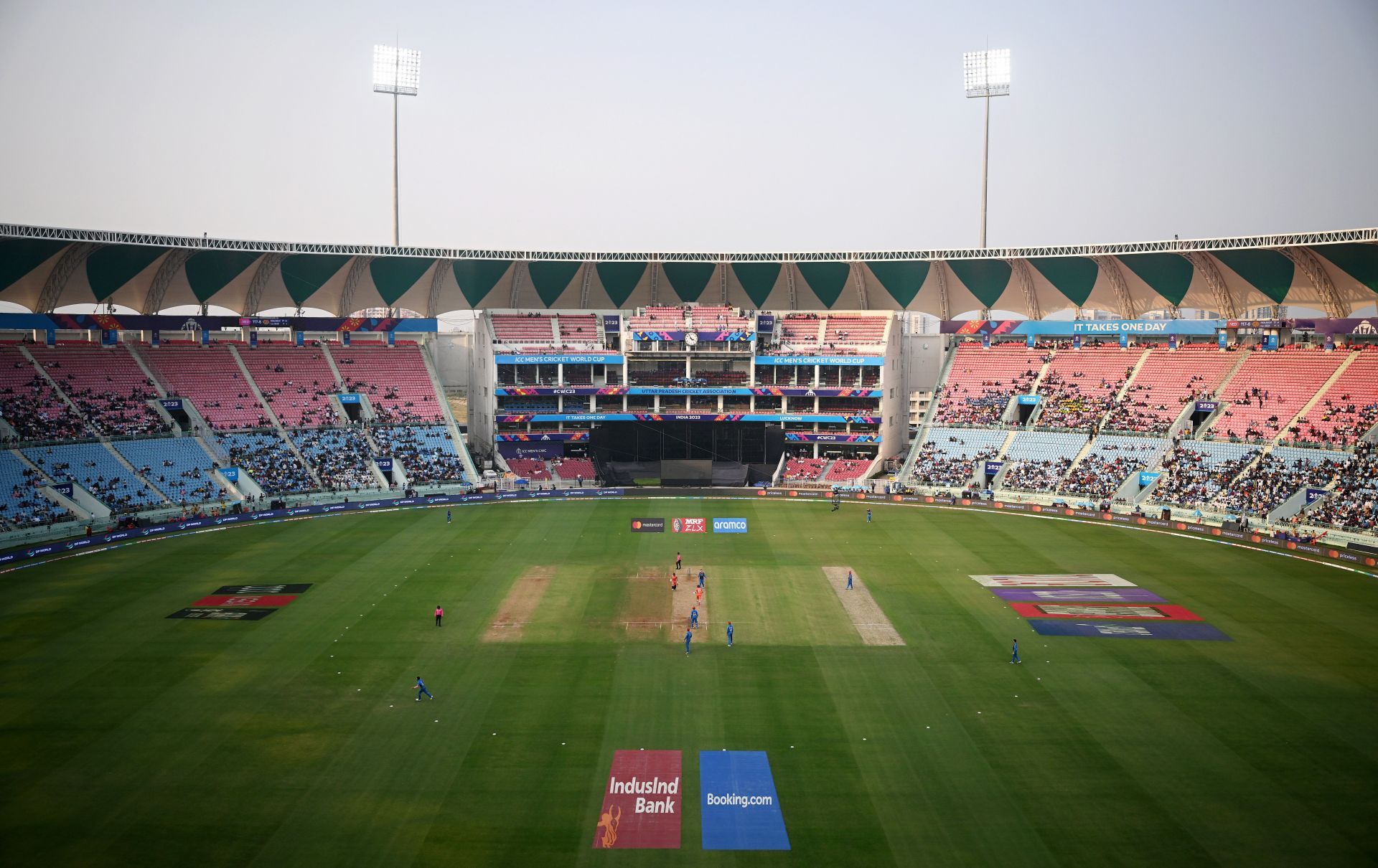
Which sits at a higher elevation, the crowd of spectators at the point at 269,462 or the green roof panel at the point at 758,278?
the green roof panel at the point at 758,278

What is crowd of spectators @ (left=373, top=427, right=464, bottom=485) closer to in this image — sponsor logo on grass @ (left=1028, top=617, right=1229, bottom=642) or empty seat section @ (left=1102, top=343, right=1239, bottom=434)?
sponsor logo on grass @ (left=1028, top=617, right=1229, bottom=642)

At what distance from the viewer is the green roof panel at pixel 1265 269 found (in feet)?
227

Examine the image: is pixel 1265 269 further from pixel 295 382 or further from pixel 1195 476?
pixel 295 382

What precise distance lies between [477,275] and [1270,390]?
60.3 meters

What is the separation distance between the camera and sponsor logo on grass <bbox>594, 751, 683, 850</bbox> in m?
20.7

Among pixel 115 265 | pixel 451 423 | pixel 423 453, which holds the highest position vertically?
pixel 115 265

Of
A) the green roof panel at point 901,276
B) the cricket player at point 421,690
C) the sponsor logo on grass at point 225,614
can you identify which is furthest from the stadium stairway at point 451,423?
the cricket player at point 421,690

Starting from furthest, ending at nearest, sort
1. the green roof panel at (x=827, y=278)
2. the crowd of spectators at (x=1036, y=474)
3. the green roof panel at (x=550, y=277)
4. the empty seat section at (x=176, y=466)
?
the green roof panel at (x=827, y=278), the green roof panel at (x=550, y=277), the crowd of spectators at (x=1036, y=474), the empty seat section at (x=176, y=466)

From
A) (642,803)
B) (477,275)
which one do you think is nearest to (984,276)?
(477,275)

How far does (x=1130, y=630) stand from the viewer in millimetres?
35219

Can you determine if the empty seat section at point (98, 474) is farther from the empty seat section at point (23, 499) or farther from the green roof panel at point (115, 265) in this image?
the green roof panel at point (115, 265)

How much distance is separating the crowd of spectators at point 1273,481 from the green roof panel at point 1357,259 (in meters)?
17.6

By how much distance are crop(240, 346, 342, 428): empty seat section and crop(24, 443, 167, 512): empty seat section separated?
41.2 ft

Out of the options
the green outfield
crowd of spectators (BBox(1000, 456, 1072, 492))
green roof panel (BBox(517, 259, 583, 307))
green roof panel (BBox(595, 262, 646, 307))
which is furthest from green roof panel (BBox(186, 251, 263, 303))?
crowd of spectators (BBox(1000, 456, 1072, 492))
